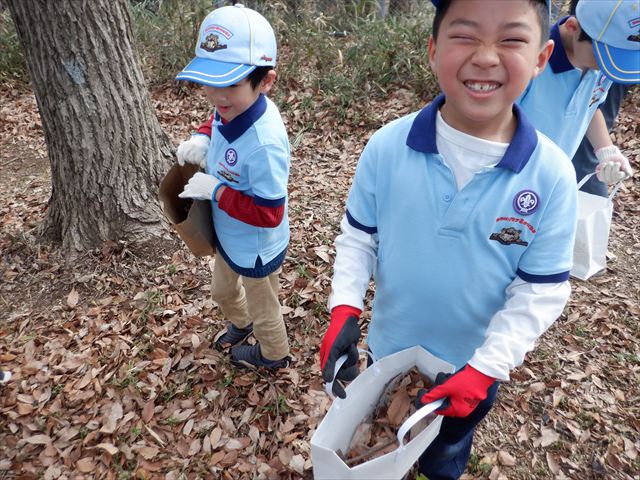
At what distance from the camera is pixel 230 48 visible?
6.63ft

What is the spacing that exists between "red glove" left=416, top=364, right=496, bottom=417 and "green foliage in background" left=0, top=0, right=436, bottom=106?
4694 mm

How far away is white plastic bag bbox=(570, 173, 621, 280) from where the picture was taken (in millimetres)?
2539

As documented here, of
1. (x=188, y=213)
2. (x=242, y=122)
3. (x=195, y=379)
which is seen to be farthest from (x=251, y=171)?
(x=195, y=379)

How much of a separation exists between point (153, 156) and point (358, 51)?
3.92 meters

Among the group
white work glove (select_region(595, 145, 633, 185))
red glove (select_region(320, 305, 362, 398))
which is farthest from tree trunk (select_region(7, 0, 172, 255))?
white work glove (select_region(595, 145, 633, 185))

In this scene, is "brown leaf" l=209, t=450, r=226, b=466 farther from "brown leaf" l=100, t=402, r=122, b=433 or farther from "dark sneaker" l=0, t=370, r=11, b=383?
"dark sneaker" l=0, t=370, r=11, b=383

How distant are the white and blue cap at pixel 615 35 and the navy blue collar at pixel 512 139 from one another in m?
0.99

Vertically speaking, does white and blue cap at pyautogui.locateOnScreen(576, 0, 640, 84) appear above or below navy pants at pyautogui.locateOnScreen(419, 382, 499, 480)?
above

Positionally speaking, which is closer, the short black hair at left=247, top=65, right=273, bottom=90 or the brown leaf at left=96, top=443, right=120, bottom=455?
the short black hair at left=247, top=65, right=273, bottom=90

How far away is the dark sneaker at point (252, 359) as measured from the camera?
9.66ft

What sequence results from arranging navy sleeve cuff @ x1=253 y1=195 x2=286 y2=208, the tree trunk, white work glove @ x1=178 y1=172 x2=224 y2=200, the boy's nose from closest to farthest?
the boy's nose, navy sleeve cuff @ x1=253 y1=195 x2=286 y2=208, white work glove @ x1=178 y1=172 x2=224 y2=200, the tree trunk

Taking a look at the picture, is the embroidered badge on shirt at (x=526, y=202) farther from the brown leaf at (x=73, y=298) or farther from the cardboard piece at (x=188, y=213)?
the brown leaf at (x=73, y=298)

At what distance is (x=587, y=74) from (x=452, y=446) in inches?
76.9

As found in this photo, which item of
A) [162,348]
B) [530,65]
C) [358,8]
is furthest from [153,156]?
[358,8]
